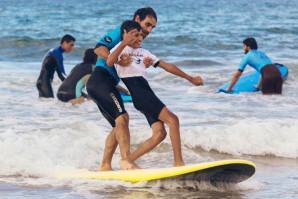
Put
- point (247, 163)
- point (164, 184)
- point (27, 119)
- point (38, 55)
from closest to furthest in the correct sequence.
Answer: point (247, 163)
point (164, 184)
point (27, 119)
point (38, 55)

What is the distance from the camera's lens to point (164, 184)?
5.81 meters

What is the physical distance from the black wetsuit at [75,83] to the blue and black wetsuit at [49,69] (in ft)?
1.16

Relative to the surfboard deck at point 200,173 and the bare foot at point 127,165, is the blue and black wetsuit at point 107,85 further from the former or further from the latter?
the surfboard deck at point 200,173

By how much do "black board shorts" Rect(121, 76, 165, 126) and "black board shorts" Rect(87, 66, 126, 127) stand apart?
18 cm

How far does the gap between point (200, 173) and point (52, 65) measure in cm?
682

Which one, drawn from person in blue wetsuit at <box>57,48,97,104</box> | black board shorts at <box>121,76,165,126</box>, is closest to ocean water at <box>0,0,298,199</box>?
person in blue wetsuit at <box>57,48,97,104</box>

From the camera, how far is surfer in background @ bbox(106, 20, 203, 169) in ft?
18.3

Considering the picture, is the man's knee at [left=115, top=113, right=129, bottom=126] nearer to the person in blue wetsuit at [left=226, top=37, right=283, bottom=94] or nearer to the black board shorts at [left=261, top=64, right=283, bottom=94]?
the person in blue wetsuit at [left=226, top=37, right=283, bottom=94]

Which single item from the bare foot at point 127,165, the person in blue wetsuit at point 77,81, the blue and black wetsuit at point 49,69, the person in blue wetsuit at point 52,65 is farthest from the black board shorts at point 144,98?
the blue and black wetsuit at point 49,69

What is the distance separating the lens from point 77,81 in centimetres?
1138

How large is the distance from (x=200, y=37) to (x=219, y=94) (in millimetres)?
16274

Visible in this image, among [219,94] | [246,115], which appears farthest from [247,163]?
[219,94]

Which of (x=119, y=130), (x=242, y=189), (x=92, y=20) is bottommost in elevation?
(x=242, y=189)

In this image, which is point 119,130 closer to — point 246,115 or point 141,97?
point 141,97
